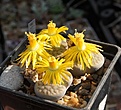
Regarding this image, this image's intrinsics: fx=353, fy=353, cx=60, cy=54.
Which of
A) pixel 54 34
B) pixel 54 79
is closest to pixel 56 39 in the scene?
pixel 54 34

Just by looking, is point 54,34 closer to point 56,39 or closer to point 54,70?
point 56,39

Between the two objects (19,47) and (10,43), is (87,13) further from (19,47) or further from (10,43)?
(19,47)

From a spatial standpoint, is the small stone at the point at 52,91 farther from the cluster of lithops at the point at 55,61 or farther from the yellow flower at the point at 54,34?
the yellow flower at the point at 54,34

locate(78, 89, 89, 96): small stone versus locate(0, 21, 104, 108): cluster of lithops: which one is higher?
locate(0, 21, 104, 108): cluster of lithops

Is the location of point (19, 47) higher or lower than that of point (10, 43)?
lower

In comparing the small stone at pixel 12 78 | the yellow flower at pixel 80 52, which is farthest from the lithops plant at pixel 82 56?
the small stone at pixel 12 78

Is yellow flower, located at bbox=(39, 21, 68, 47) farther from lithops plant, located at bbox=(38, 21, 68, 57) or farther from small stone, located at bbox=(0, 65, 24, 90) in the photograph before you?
small stone, located at bbox=(0, 65, 24, 90)

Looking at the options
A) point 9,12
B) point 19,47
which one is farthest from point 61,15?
point 19,47

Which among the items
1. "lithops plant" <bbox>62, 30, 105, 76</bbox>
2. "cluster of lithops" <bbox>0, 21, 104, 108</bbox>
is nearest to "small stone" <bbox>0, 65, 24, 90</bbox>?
"cluster of lithops" <bbox>0, 21, 104, 108</bbox>
